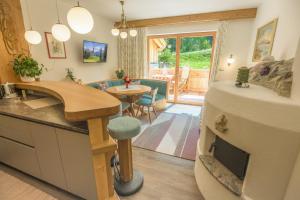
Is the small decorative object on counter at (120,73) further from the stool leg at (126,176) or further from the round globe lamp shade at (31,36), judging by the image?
the stool leg at (126,176)

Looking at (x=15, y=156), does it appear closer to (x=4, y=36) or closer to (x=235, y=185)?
(x=4, y=36)

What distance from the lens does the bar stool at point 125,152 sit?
4.75 ft

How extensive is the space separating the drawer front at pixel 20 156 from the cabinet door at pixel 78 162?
0.51 metres

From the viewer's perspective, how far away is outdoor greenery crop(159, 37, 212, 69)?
463 cm

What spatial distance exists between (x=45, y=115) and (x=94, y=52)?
3023 mm

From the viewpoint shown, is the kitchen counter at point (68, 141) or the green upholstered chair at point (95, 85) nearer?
the kitchen counter at point (68, 141)

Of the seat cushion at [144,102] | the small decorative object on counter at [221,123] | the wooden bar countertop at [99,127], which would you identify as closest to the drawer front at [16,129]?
the wooden bar countertop at [99,127]

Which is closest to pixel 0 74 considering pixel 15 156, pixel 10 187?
pixel 15 156

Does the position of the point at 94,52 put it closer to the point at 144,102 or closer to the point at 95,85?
the point at 95,85

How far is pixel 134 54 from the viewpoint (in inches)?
196

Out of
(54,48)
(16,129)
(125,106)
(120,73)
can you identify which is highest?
(54,48)

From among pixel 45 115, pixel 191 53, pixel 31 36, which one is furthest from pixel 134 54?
pixel 45 115

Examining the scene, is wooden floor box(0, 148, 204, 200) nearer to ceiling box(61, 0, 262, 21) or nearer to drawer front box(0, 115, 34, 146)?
drawer front box(0, 115, 34, 146)

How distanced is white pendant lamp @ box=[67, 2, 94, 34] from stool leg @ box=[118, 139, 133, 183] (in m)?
1.26
